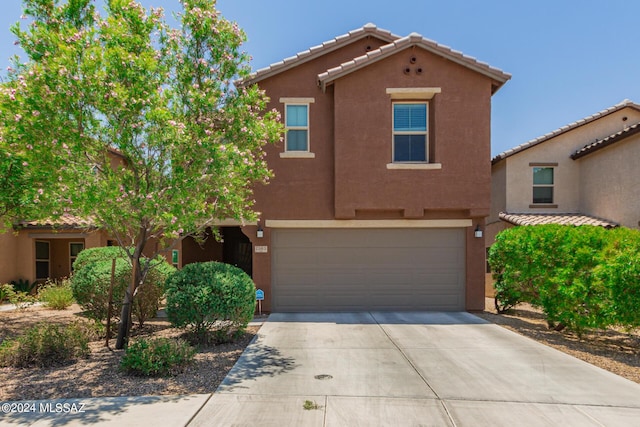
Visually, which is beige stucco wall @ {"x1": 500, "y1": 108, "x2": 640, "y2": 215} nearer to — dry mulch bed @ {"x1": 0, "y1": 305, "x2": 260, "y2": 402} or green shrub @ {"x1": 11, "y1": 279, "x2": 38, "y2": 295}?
dry mulch bed @ {"x1": 0, "y1": 305, "x2": 260, "y2": 402}

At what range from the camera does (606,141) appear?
14375 millimetres

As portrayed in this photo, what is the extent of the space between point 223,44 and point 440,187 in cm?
691

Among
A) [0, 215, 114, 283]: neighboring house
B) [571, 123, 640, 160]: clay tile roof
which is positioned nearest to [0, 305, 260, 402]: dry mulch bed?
[0, 215, 114, 283]: neighboring house

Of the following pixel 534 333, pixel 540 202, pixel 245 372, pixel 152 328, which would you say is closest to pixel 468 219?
pixel 534 333

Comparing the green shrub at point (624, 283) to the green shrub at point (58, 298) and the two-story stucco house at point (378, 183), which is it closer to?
the two-story stucco house at point (378, 183)

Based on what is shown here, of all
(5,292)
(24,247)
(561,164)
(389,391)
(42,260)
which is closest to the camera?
(389,391)

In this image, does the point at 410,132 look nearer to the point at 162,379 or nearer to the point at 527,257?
the point at 527,257

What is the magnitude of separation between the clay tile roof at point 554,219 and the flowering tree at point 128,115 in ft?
36.5

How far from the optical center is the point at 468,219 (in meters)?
11.7

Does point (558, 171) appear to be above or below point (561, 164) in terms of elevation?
below

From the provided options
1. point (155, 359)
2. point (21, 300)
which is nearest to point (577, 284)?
point (155, 359)

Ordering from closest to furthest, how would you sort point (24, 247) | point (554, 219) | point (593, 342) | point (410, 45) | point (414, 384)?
1. point (414, 384)
2. point (593, 342)
3. point (410, 45)
4. point (554, 219)
5. point (24, 247)

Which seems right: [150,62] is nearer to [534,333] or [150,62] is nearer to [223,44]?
[223,44]

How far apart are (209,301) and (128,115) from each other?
3606 mm
